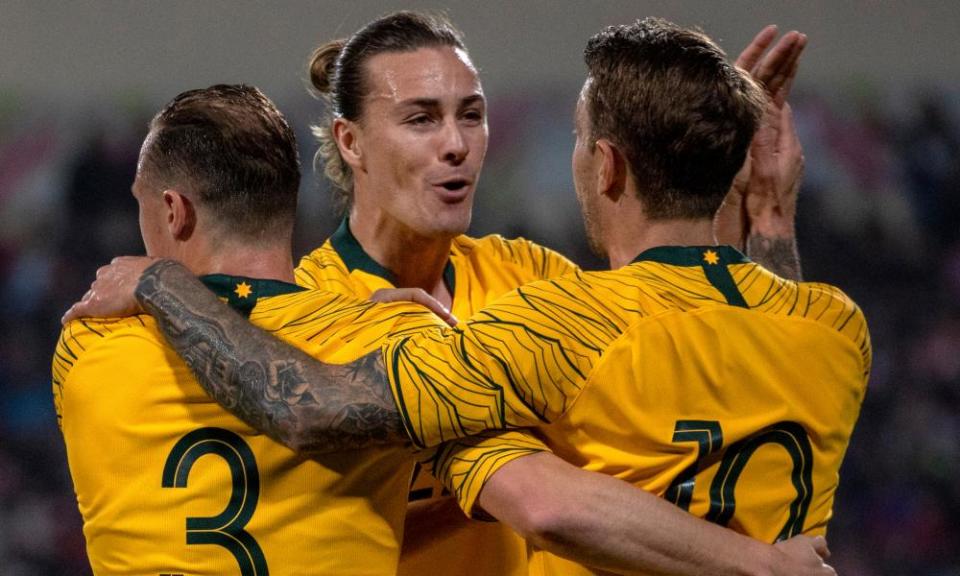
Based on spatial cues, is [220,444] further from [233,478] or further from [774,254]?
[774,254]

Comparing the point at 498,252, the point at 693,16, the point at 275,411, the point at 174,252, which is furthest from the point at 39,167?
the point at 275,411

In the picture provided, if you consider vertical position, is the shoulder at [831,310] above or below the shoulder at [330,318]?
above

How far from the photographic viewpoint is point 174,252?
1.88m

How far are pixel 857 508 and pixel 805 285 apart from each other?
4164mm

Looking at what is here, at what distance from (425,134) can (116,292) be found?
89cm

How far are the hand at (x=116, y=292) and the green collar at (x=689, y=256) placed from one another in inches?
30.7

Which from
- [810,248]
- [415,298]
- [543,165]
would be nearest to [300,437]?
[415,298]

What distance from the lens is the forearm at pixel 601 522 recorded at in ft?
5.10

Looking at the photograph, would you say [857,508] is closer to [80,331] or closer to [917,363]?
[917,363]

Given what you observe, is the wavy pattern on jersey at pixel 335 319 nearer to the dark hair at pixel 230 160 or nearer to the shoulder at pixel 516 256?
the dark hair at pixel 230 160

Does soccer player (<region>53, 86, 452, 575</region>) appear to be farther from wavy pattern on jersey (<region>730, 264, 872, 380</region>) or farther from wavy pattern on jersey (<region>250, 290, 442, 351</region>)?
wavy pattern on jersey (<region>730, 264, 872, 380</region>)

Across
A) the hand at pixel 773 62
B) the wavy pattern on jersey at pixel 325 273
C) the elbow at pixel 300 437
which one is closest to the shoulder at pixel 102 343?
the elbow at pixel 300 437

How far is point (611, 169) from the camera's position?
1.75 m

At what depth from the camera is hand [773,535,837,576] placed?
1.64 meters
